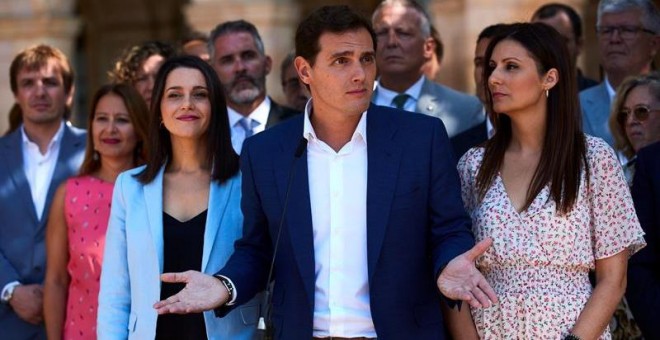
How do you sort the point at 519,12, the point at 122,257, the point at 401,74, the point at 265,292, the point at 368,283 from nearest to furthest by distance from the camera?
the point at 368,283 → the point at 265,292 → the point at 122,257 → the point at 401,74 → the point at 519,12

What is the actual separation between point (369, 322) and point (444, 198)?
0.48 metres

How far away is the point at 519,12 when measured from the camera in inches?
373

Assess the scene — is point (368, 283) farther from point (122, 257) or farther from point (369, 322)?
point (122, 257)

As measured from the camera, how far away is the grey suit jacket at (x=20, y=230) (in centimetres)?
647

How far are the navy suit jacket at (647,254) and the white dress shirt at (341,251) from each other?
117 cm

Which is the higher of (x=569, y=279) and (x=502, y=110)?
(x=502, y=110)

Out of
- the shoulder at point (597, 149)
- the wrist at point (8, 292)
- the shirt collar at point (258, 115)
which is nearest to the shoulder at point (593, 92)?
the shirt collar at point (258, 115)

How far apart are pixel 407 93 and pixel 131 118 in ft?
4.89

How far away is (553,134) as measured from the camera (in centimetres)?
450

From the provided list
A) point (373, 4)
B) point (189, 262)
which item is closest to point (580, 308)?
point (189, 262)

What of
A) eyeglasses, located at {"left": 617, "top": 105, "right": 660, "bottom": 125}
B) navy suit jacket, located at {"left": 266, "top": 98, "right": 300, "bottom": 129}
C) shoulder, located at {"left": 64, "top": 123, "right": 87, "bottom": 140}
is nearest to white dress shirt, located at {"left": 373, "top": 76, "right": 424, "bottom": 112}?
navy suit jacket, located at {"left": 266, "top": 98, "right": 300, "bottom": 129}

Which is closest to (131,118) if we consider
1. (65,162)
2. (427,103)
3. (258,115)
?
(65,162)

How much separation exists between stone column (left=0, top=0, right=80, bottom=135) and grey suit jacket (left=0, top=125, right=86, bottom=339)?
5.13 m

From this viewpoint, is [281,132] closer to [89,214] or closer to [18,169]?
[89,214]
